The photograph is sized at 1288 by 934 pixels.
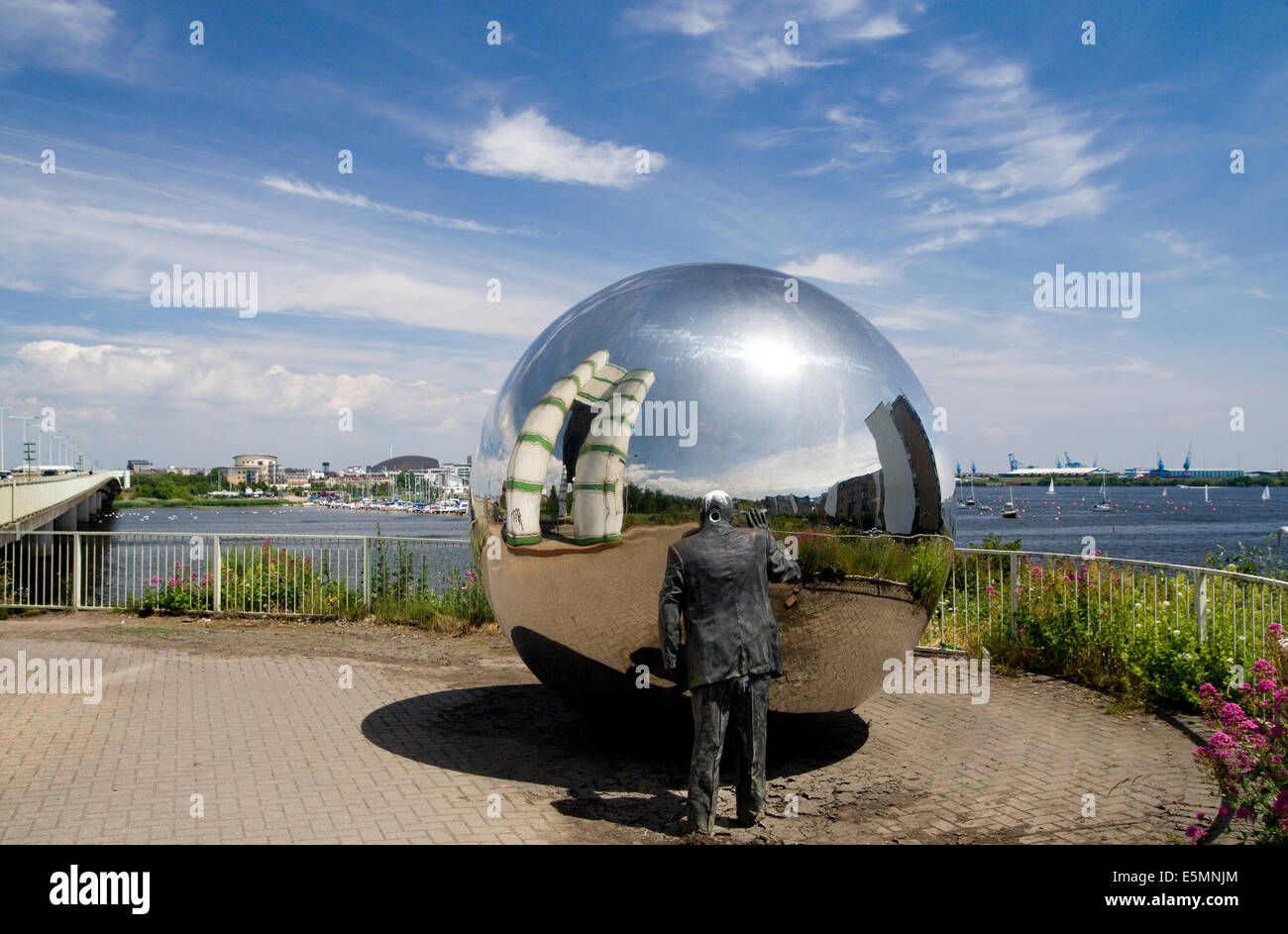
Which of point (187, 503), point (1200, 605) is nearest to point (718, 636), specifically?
point (1200, 605)

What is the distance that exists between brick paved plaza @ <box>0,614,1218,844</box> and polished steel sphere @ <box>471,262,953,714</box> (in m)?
0.75

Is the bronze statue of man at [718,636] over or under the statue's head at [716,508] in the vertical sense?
under

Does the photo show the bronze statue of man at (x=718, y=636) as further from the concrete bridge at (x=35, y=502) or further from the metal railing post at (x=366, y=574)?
the metal railing post at (x=366, y=574)

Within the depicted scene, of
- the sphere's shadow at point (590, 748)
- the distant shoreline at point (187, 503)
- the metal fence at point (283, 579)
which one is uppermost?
the metal fence at point (283, 579)

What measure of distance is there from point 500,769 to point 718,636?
2495 millimetres

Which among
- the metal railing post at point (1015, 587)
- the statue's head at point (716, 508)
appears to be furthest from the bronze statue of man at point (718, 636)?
the metal railing post at point (1015, 587)

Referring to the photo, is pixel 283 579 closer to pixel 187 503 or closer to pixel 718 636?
pixel 718 636

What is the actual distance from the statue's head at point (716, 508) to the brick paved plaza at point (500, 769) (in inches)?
78.5

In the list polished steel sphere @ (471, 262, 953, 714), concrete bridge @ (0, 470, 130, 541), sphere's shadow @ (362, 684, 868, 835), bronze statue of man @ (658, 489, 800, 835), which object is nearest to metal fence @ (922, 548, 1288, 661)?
sphere's shadow @ (362, 684, 868, 835)

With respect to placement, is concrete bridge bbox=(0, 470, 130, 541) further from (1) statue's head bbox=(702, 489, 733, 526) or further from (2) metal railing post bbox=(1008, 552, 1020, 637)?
(2) metal railing post bbox=(1008, 552, 1020, 637)

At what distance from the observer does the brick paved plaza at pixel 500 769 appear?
564cm

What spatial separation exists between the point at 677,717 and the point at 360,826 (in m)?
2.26

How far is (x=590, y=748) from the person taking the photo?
746 centimetres

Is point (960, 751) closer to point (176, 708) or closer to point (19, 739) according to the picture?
point (176, 708)
